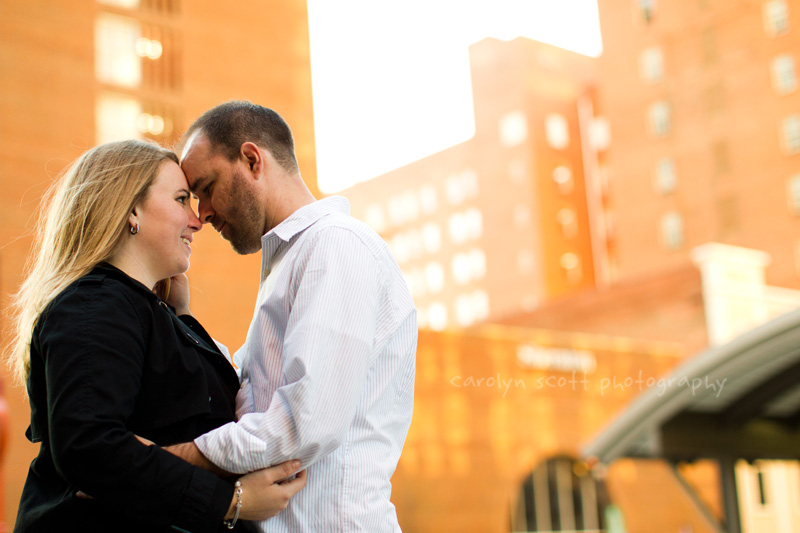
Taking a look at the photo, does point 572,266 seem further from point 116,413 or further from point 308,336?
point 116,413

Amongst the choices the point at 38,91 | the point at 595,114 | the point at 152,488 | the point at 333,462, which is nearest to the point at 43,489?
the point at 152,488

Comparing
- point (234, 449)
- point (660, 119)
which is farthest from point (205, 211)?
point (660, 119)

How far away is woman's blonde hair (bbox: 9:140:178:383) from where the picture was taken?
6.08 ft

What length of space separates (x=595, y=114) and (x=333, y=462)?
4769 centimetres

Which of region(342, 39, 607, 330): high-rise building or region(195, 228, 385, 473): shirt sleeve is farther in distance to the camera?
region(342, 39, 607, 330): high-rise building

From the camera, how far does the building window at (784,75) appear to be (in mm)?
31891

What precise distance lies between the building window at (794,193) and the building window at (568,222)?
653 inches

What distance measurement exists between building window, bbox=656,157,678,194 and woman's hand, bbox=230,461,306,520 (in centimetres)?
3623

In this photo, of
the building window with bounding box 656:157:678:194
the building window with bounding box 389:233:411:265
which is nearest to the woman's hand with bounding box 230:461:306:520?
the building window with bounding box 656:157:678:194

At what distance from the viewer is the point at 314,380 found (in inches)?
65.3

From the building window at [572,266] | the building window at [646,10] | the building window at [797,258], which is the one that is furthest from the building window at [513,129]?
the building window at [797,258]

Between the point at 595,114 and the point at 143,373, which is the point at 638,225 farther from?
the point at 143,373

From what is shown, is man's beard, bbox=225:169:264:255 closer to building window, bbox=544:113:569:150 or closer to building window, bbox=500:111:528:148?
building window, bbox=500:111:528:148

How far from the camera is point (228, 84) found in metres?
13.7
